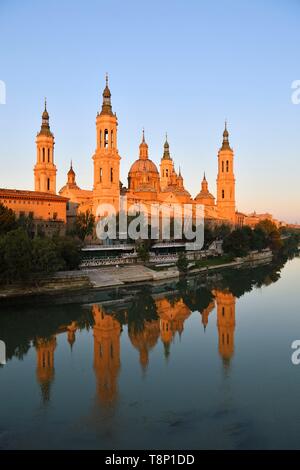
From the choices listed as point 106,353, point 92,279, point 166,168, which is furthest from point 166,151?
point 106,353

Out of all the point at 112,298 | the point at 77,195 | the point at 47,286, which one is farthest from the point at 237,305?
the point at 77,195

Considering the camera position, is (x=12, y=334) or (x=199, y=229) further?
(x=199, y=229)

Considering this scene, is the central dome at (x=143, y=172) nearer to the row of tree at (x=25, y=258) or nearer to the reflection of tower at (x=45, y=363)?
the row of tree at (x=25, y=258)

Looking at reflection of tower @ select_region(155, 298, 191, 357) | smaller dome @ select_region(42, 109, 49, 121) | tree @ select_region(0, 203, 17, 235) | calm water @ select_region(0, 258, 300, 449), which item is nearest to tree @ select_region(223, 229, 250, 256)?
reflection of tower @ select_region(155, 298, 191, 357)

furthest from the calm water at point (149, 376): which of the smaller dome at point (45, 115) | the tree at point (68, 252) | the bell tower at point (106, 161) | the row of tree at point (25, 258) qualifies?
the smaller dome at point (45, 115)

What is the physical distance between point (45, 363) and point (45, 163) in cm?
Answer: 2587

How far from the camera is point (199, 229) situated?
35062 mm

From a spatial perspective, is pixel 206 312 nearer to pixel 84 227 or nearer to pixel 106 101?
pixel 84 227

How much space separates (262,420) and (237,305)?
1151 cm

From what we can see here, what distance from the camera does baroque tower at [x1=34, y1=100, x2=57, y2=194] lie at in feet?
112

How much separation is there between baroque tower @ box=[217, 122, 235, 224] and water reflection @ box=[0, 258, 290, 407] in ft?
89.6

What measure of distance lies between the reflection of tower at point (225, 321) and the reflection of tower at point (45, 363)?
4.50m

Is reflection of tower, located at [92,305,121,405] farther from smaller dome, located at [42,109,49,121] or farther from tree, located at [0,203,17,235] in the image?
smaller dome, located at [42,109,49,121]
